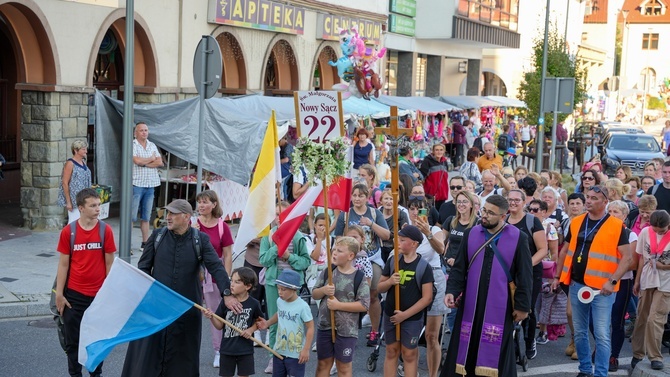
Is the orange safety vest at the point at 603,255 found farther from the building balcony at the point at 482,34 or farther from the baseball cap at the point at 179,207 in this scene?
the building balcony at the point at 482,34

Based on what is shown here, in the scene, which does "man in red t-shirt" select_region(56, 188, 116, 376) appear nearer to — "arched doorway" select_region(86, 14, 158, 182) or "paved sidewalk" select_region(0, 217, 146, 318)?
"paved sidewalk" select_region(0, 217, 146, 318)

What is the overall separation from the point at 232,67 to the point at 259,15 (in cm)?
134

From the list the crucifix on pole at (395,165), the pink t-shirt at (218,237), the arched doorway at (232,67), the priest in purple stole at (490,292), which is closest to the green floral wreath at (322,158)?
the crucifix on pole at (395,165)

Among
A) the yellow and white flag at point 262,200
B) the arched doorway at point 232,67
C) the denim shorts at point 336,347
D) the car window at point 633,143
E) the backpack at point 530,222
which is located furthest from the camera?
the car window at point 633,143

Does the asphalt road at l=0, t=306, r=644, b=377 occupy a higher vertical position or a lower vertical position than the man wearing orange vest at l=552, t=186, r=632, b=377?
lower

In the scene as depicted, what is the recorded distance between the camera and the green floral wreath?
27.5 ft

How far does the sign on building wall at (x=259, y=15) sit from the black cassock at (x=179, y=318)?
42.6 ft

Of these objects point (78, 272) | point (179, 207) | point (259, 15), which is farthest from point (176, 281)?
point (259, 15)

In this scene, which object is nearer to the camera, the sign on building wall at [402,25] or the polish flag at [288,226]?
the polish flag at [288,226]

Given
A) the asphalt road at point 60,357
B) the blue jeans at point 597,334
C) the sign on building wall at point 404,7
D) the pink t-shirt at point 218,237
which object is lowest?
the asphalt road at point 60,357

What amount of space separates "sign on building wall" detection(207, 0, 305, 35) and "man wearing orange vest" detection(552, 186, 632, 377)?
40.7ft

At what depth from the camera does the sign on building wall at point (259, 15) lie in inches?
788

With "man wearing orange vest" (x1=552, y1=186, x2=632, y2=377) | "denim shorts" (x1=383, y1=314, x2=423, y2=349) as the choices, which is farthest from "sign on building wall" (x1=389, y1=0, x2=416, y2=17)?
"denim shorts" (x1=383, y1=314, x2=423, y2=349)

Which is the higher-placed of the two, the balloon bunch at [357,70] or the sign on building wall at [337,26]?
the sign on building wall at [337,26]
